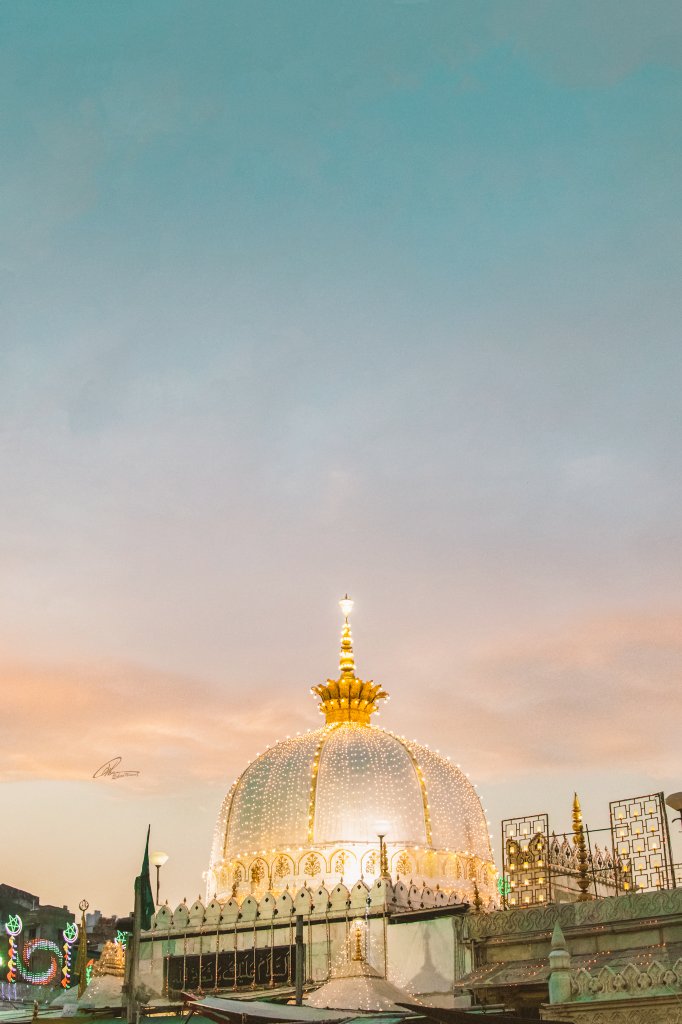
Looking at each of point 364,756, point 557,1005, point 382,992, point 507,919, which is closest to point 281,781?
point 364,756

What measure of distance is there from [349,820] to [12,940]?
15047mm

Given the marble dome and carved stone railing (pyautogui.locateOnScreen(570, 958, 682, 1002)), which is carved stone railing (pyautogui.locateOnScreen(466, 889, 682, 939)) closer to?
carved stone railing (pyautogui.locateOnScreen(570, 958, 682, 1002))

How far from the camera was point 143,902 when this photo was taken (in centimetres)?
2297

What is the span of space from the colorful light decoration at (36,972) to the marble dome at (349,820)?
11052 mm

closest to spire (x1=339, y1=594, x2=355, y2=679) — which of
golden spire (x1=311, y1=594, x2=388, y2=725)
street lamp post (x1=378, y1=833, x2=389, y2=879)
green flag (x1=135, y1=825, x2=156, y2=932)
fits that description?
golden spire (x1=311, y1=594, x2=388, y2=725)

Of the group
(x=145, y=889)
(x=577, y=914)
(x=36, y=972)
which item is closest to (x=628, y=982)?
(x=577, y=914)

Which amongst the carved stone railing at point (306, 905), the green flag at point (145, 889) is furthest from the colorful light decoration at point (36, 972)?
the green flag at point (145, 889)

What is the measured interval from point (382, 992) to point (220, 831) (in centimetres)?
1479

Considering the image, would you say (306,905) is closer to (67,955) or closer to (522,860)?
(522,860)

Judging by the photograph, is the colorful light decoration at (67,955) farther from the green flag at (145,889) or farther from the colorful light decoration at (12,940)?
the green flag at (145,889)

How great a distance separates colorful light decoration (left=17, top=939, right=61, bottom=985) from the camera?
41312 millimetres

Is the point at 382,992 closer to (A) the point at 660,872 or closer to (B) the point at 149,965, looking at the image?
(A) the point at 660,872

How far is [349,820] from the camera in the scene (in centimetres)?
3278

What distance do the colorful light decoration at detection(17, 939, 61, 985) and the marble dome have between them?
36.3 ft
